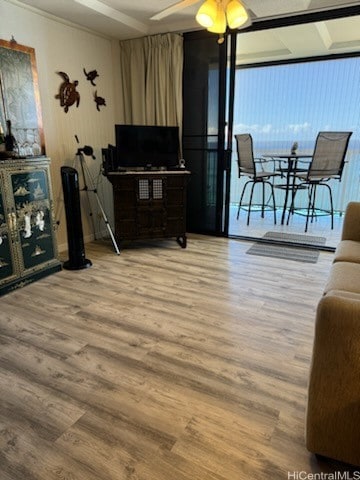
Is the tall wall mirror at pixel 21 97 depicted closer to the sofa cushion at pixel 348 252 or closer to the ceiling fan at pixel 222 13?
the ceiling fan at pixel 222 13

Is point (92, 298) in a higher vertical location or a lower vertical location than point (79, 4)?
lower

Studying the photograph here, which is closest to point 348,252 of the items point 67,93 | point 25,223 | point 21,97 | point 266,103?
point 25,223

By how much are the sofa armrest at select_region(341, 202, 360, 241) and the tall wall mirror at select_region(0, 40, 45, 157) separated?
2.90 m

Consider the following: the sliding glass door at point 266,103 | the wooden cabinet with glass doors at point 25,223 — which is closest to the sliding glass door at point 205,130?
the sliding glass door at point 266,103

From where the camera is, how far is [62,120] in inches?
145

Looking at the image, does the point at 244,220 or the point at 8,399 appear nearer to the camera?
the point at 8,399

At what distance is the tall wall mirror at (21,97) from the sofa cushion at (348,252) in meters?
2.88

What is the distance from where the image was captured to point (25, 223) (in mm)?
2904

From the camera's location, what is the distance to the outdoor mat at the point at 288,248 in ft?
12.0

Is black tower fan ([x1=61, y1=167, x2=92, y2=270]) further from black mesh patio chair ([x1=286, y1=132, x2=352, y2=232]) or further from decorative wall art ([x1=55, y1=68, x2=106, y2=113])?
black mesh patio chair ([x1=286, y1=132, x2=352, y2=232])

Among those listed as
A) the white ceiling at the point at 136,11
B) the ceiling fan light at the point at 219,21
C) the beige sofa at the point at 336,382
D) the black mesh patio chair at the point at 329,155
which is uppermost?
the white ceiling at the point at 136,11

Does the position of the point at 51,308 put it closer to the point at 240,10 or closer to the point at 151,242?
the point at 151,242

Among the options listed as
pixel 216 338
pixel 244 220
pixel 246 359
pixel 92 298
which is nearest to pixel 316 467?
pixel 246 359

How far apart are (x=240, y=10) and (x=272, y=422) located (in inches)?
94.1
